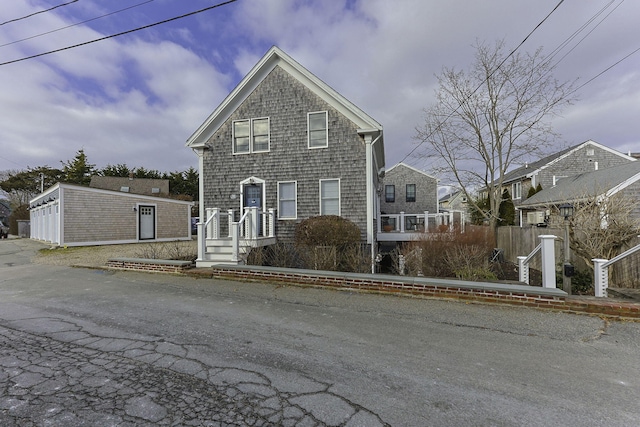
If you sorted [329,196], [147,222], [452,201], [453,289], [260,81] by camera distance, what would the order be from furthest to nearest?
[452,201], [147,222], [260,81], [329,196], [453,289]

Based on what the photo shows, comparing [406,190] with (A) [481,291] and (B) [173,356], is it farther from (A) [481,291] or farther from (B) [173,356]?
(B) [173,356]

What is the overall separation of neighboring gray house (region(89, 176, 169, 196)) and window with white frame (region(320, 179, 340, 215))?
93.6 feet

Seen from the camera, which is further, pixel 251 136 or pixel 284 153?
pixel 251 136

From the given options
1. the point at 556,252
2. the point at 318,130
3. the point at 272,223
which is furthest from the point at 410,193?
the point at 272,223

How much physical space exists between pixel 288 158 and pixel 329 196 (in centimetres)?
211

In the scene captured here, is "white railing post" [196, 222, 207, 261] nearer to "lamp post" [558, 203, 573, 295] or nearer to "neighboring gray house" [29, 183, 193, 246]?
"lamp post" [558, 203, 573, 295]

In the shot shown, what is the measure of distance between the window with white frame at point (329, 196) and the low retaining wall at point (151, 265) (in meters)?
4.83

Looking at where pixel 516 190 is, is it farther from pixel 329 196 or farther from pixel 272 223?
pixel 272 223

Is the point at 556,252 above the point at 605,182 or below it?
below

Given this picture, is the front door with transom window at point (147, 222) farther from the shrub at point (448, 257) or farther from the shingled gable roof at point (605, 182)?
the shingled gable roof at point (605, 182)

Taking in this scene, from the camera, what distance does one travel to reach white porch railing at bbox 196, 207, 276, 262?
8.98 meters

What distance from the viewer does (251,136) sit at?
12086mm

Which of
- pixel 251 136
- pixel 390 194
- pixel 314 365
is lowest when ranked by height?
pixel 314 365

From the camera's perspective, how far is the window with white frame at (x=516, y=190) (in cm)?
2711
